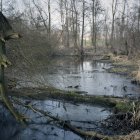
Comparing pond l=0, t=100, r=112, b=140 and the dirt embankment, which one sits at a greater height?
the dirt embankment

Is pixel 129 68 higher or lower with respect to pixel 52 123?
higher

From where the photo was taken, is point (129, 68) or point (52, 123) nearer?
point (52, 123)

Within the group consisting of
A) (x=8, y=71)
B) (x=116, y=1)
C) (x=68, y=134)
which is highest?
(x=116, y=1)

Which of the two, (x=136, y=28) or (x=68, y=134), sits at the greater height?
(x=136, y=28)

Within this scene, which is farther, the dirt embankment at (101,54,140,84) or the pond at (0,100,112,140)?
the dirt embankment at (101,54,140,84)

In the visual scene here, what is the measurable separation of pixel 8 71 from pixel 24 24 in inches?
79.1

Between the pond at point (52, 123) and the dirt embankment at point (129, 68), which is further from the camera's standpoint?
the dirt embankment at point (129, 68)

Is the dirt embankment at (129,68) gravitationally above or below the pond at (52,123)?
above

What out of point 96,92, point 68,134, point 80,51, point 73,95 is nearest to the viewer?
point 68,134

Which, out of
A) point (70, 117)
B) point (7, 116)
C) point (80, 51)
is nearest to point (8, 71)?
point (7, 116)

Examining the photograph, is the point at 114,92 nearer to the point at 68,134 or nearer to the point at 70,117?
the point at 70,117

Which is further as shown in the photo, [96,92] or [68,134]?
[96,92]

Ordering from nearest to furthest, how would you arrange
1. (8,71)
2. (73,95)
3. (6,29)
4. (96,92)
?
(6,29) → (8,71) → (73,95) → (96,92)

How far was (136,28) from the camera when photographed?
67.3 feet
